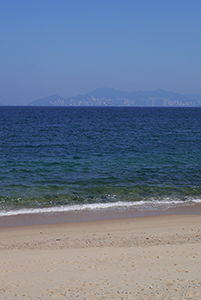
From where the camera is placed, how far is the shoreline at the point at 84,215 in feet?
42.0

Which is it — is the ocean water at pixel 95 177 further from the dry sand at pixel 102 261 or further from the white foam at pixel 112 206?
the dry sand at pixel 102 261

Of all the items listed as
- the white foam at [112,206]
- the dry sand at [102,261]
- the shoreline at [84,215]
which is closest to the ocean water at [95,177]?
the white foam at [112,206]

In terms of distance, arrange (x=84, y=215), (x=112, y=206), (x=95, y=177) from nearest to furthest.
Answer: (x=84, y=215) → (x=112, y=206) → (x=95, y=177)

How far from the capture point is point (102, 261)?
322 inches

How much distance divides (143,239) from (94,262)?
2.79 meters

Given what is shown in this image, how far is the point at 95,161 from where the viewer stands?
81.9ft

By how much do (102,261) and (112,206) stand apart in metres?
6.66

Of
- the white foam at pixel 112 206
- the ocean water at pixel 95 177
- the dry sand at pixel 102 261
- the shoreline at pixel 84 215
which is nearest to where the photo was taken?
the dry sand at pixel 102 261

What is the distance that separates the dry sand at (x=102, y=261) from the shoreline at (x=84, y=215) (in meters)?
0.62

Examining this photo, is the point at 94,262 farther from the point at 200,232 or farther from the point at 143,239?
the point at 200,232

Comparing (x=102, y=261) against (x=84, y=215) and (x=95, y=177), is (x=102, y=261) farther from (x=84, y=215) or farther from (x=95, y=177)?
(x=95, y=177)

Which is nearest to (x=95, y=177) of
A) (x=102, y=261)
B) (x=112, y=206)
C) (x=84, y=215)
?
(x=112, y=206)

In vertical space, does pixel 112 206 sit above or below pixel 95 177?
below

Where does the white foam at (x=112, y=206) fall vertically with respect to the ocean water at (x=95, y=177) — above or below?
below
